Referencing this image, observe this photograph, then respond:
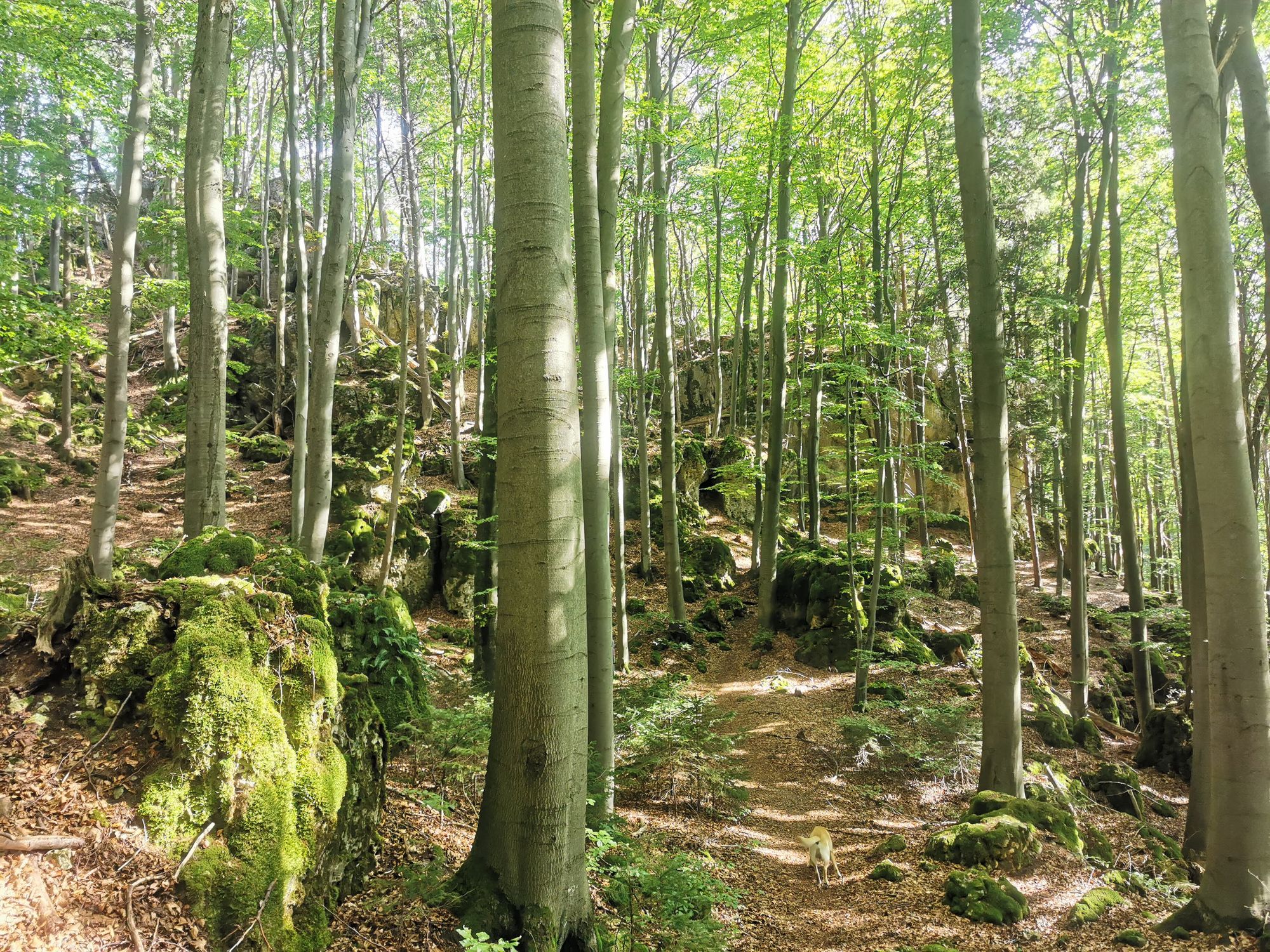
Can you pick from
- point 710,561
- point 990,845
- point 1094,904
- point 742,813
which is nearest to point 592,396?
point 742,813

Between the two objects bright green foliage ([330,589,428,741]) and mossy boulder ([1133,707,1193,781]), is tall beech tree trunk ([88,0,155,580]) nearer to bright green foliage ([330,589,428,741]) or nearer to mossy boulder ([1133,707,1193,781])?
bright green foliage ([330,589,428,741])

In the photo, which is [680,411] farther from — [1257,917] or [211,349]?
[1257,917]

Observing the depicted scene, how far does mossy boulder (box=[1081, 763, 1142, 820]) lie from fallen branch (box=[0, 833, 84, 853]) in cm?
1047

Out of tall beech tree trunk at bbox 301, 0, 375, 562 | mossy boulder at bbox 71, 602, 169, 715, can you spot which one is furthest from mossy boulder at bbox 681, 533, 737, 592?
mossy boulder at bbox 71, 602, 169, 715

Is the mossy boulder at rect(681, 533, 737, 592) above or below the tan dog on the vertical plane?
above

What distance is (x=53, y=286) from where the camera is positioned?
728 inches

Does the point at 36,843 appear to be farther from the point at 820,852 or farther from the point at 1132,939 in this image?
the point at 1132,939

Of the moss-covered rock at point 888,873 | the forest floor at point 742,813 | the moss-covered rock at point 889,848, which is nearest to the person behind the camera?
the forest floor at point 742,813

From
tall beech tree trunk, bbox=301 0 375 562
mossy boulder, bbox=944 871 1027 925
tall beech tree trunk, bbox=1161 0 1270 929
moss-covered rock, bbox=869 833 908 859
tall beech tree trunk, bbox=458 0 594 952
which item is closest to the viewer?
tall beech tree trunk, bbox=458 0 594 952

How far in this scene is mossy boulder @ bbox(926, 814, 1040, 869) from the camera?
19.5 feet

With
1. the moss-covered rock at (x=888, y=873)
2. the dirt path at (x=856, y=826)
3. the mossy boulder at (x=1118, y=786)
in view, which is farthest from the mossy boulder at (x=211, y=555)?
the mossy boulder at (x=1118, y=786)

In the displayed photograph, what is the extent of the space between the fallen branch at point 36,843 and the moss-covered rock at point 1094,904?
6.47 metres

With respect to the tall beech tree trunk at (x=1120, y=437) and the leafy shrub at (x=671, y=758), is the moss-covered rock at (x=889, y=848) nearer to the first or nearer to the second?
the leafy shrub at (x=671, y=758)

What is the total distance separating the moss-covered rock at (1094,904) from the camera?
517 centimetres
